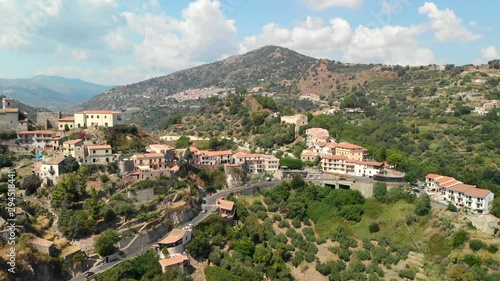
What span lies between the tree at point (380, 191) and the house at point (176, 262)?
2552cm

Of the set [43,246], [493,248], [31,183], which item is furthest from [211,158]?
[493,248]

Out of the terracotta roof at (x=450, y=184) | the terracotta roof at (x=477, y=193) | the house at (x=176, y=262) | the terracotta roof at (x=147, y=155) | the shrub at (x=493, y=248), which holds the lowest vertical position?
the house at (x=176, y=262)

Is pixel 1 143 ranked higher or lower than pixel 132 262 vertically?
higher

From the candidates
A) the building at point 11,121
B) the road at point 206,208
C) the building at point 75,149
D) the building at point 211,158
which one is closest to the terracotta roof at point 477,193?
the road at point 206,208

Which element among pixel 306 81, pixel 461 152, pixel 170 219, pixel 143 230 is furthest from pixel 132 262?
pixel 306 81

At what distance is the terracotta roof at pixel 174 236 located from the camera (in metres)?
36.7

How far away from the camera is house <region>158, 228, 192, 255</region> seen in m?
36.5

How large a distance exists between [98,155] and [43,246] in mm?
14172

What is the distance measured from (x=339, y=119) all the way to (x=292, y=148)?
18.4 m

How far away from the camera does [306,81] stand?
5541 inches

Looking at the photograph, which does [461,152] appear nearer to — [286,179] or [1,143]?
[286,179]

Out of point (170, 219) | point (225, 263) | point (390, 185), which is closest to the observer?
point (225, 263)

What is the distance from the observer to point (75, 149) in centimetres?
4309

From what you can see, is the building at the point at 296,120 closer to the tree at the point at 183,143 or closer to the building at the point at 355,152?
the building at the point at 355,152
